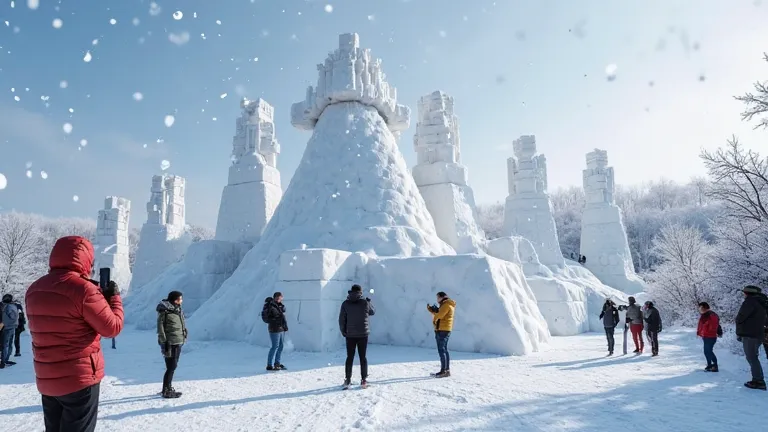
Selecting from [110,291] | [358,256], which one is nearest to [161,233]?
[358,256]

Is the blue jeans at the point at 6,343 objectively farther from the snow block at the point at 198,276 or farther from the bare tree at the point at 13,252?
the bare tree at the point at 13,252

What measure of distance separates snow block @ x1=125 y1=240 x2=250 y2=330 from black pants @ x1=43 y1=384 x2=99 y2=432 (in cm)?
1415

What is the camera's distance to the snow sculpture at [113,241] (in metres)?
30.3

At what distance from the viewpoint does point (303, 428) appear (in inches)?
183

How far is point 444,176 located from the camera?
19.4 meters

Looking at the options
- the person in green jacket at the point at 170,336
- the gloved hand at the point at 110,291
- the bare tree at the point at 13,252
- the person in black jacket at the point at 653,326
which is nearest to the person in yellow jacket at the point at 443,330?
the person in green jacket at the point at 170,336

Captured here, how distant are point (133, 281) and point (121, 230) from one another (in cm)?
519

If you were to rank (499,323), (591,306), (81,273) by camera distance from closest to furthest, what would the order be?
(81,273), (499,323), (591,306)

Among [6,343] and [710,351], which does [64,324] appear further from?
[710,351]

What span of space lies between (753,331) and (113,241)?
34942 mm

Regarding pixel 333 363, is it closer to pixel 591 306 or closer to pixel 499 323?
pixel 499 323

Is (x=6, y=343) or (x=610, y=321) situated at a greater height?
(x=610, y=321)

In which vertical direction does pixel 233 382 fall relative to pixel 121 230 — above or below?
below

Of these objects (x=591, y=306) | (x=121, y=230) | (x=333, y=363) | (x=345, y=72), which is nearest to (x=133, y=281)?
(x=121, y=230)
